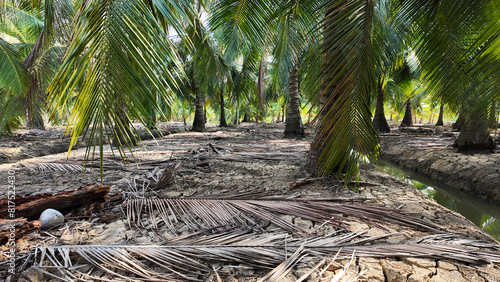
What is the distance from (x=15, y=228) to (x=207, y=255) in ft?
3.72

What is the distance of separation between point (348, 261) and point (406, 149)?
5.78 meters

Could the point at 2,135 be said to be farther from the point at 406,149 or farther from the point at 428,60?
the point at 406,149

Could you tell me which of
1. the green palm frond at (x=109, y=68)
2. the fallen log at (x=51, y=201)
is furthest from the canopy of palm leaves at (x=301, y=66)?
the fallen log at (x=51, y=201)

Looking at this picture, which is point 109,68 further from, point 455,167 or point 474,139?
point 474,139

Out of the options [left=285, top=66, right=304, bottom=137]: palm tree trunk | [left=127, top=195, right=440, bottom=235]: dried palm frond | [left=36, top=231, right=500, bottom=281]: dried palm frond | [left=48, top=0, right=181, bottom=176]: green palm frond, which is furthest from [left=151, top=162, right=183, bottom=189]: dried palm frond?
[left=285, top=66, right=304, bottom=137]: palm tree trunk

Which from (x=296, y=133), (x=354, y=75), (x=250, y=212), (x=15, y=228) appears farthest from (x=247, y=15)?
(x=296, y=133)

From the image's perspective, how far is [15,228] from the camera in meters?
1.33

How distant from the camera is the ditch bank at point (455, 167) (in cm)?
342

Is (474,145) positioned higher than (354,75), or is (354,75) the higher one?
(354,75)

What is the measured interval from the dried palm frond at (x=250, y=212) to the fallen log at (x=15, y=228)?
20.2 inches

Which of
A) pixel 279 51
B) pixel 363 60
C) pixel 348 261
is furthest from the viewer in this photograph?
pixel 279 51

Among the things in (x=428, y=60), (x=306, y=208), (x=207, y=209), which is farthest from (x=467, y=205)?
(x=207, y=209)

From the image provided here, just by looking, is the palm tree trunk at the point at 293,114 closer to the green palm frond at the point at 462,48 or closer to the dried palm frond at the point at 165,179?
the green palm frond at the point at 462,48

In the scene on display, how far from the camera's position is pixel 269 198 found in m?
1.85
